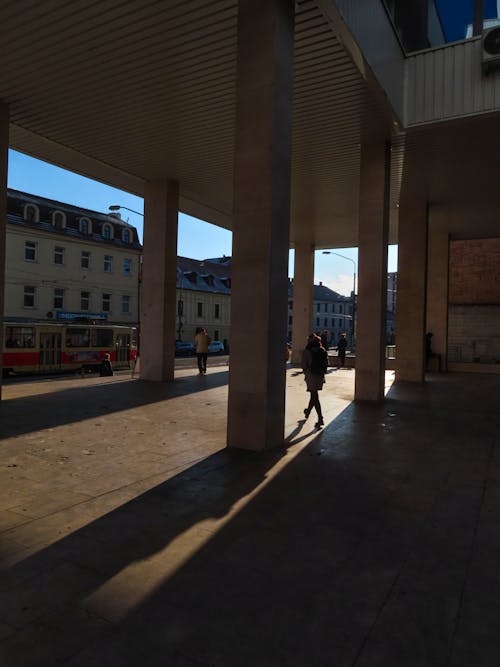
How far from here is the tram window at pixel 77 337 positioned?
898 inches

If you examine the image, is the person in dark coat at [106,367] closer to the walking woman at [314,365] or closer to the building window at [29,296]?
the walking woman at [314,365]

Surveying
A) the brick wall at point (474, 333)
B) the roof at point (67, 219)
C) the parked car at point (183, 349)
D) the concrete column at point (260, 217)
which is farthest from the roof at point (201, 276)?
the concrete column at point (260, 217)

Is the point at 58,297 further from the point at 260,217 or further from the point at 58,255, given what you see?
the point at 260,217

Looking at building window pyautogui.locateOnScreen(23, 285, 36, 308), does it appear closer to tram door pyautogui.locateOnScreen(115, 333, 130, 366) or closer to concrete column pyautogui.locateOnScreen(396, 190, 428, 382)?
tram door pyautogui.locateOnScreen(115, 333, 130, 366)

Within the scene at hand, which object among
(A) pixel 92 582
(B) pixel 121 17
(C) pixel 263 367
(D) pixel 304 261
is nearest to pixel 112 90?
(B) pixel 121 17

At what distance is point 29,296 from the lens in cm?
3694

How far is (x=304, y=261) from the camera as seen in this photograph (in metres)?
27.3

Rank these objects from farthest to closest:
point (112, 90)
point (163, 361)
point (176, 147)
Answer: point (163, 361) → point (176, 147) → point (112, 90)

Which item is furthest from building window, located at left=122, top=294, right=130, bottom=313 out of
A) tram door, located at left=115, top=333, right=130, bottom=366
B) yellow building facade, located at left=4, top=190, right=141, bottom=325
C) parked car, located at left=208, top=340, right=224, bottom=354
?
tram door, located at left=115, top=333, right=130, bottom=366

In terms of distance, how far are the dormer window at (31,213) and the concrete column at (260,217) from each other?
35.4m

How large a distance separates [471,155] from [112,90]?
9914 mm

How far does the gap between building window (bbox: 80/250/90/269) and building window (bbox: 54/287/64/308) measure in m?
3.20

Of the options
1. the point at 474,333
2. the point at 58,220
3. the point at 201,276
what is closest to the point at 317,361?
the point at 474,333

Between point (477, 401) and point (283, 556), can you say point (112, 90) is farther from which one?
point (477, 401)
